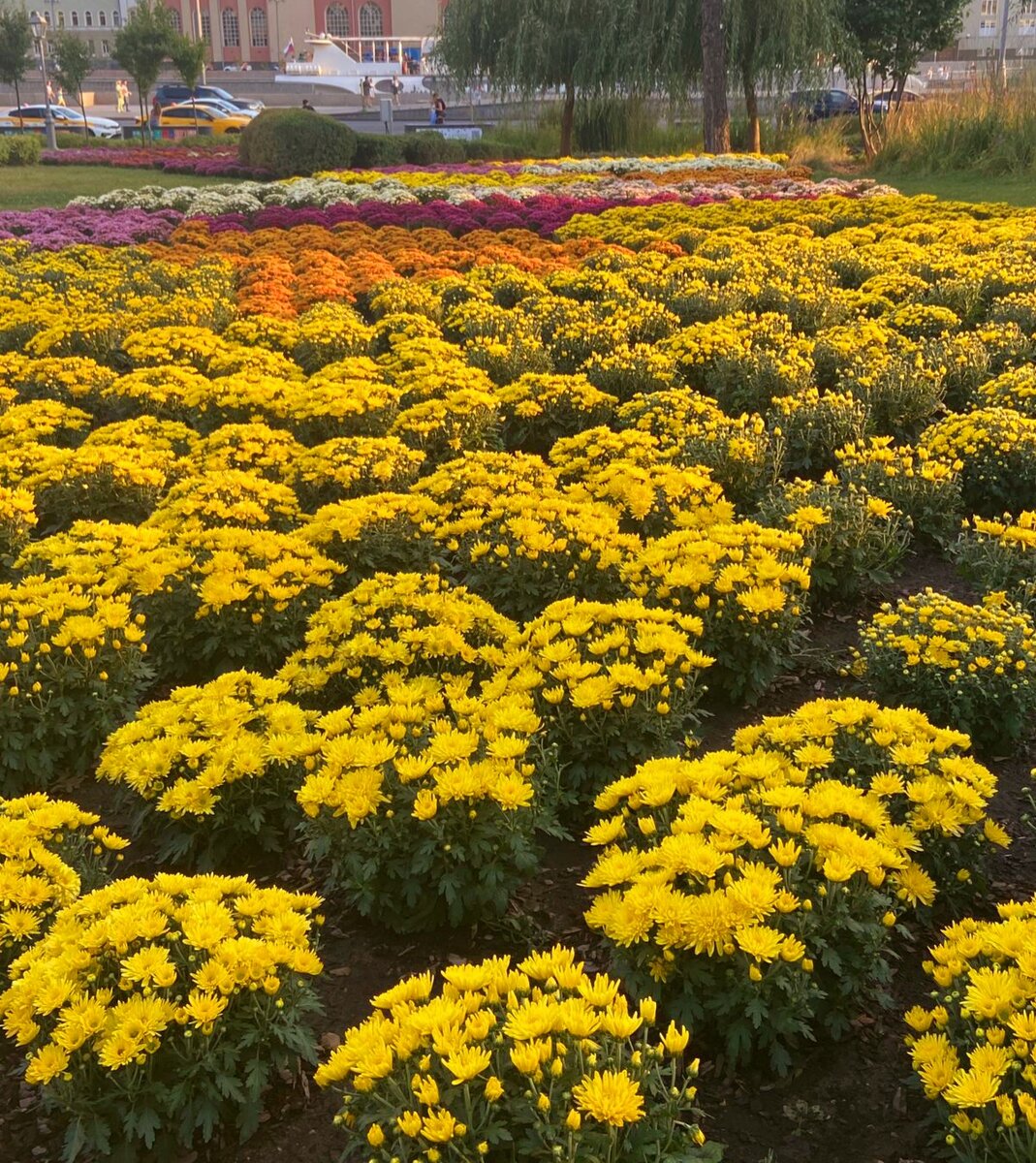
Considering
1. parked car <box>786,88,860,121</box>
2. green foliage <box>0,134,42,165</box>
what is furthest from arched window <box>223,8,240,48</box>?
parked car <box>786,88,860,121</box>

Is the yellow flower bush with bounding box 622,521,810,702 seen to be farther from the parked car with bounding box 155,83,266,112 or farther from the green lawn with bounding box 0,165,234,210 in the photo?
the parked car with bounding box 155,83,266,112

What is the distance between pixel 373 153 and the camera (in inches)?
1114

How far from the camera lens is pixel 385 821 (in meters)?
3.22

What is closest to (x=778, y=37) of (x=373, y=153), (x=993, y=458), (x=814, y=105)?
(x=814, y=105)

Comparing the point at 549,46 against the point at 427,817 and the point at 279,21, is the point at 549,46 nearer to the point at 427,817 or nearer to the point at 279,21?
the point at 427,817

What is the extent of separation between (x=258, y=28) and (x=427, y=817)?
93070 millimetres

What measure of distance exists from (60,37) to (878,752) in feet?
179

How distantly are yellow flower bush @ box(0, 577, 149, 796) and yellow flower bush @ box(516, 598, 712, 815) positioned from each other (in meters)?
1.76

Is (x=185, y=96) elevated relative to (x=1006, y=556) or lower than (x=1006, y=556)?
elevated

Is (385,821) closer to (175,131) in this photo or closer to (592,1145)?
(592,1145)

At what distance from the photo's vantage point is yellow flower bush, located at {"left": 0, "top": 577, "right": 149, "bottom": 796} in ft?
13.5

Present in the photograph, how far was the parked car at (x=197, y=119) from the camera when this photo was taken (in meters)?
46.7

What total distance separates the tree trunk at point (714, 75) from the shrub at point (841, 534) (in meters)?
19.8

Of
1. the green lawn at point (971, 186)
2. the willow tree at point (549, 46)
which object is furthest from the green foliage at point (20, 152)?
the green lawn at point (971, 186)
